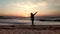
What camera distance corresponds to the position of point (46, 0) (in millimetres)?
5715

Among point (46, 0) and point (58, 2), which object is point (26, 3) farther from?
point (58, 2)

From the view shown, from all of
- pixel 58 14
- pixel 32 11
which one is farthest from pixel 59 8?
pixel 32 11

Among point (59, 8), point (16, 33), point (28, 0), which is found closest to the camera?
point (16, 33)

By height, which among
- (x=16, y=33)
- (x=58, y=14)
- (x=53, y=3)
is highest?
(x=53, y=3)

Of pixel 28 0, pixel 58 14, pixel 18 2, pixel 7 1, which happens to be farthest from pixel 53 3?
pixel 7 1

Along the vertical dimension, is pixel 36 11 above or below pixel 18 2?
below

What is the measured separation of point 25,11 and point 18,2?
1.50ft

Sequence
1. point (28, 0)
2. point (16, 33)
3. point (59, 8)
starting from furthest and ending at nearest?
1. point (59, 8)
2. point (28, 0)
3. point (16, 33)

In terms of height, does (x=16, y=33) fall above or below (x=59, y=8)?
below

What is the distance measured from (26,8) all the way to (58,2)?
128 centimetres

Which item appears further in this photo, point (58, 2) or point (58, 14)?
point (58, 14)

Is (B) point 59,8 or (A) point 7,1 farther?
(B) point 59,8

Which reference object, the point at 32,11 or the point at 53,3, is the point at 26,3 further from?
the point at 53,3

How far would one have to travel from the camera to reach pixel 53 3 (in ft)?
19.0
